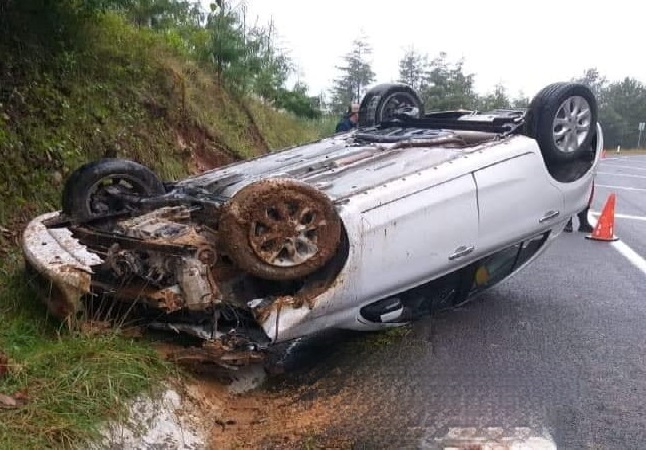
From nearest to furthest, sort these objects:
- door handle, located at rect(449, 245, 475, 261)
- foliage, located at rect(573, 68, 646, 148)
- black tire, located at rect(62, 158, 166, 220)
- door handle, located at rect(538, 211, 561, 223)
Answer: door handle, located at rect(449, 245, 475, 261) < black tire, located at rect(62, 158, 166, 220) < door handle, located at rect(538, 211, 561, 223) < foliage, located at rect(573, 68, 646, 148)

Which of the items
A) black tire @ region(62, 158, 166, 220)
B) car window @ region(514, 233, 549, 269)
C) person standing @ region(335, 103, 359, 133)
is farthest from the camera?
person standing @ region(335, 103, 359, 133)

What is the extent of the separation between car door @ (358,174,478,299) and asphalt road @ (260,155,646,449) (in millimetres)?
546

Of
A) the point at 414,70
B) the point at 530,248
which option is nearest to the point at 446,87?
the point at 414,70

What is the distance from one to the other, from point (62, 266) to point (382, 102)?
386 cm

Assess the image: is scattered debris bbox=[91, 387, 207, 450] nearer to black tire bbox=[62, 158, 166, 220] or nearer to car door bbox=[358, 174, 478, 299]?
car door bbox=[358, 174, 478, 299]

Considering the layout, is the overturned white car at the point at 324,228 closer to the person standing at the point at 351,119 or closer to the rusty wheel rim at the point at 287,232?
the rusty wheel rim at the point at 287,232

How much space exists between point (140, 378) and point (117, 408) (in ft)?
1.04

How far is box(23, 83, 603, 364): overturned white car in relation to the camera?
3.49 metres

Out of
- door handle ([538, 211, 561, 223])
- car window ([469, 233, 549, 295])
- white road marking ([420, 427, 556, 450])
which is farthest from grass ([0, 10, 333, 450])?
door handle ([538, 211, 561, 223])

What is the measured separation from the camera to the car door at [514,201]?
4288 mm

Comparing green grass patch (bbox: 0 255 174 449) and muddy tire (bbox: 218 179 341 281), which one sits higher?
muddy tire (bbox: 218 179 341 281)

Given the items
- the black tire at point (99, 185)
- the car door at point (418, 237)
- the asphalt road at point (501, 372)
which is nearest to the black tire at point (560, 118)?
the car door at point (418, 237)

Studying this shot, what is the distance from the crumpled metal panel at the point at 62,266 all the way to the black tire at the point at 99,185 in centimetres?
52

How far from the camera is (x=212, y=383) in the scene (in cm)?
377
